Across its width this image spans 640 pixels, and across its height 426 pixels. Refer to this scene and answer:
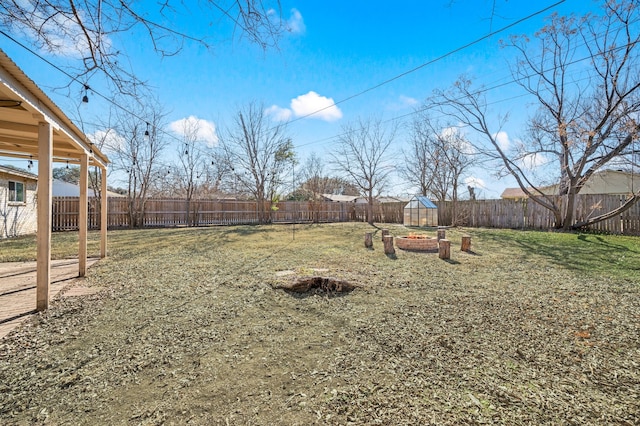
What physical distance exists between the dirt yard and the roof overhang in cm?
199

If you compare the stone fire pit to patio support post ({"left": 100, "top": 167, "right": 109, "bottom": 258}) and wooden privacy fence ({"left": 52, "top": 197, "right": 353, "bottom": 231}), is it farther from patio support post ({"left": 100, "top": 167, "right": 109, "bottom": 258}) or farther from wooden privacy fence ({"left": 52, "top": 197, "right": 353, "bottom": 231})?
wooden privacy fence ({"left": 52, "top": 197, "right": 353, "bottom": 231})

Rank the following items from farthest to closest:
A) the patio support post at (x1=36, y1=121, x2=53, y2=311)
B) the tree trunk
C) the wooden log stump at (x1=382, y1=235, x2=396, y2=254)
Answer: the tree trunk → the wooden log stump at (x1=382, y1=235, x2=396, y2=254) → the patio support post at (x1=36, y1=121, x2=53, y2=311)

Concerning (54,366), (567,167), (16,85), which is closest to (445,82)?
(567,167)

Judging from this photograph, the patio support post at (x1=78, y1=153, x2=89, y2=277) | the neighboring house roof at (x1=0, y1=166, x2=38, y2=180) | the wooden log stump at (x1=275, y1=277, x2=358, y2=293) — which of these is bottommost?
the wooden log stump at (x1=275, y1=277, x2=358, y2=293)

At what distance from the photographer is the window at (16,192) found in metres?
9.63

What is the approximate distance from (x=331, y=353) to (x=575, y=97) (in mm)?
13535

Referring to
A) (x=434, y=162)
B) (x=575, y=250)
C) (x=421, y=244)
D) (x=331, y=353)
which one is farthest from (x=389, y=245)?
(x=434, y=162)

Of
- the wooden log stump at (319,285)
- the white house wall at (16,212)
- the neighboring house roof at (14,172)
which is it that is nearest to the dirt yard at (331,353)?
the wooden log stump at (319,285)

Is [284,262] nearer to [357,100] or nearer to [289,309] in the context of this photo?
[289,309]

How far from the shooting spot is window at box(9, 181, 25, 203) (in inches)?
379

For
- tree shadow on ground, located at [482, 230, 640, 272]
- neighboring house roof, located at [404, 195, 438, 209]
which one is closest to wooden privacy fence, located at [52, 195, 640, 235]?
tree shadow on ground, located at [482, 230, 640, 272]

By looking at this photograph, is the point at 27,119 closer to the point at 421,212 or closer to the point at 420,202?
the point at 420,202

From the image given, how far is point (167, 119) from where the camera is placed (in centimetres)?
1404

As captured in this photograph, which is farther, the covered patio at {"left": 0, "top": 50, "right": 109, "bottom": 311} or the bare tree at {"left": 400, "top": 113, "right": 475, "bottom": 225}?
the bare tree at {"left": 400, "top": 113, "right": 475, "bottom": 225}
